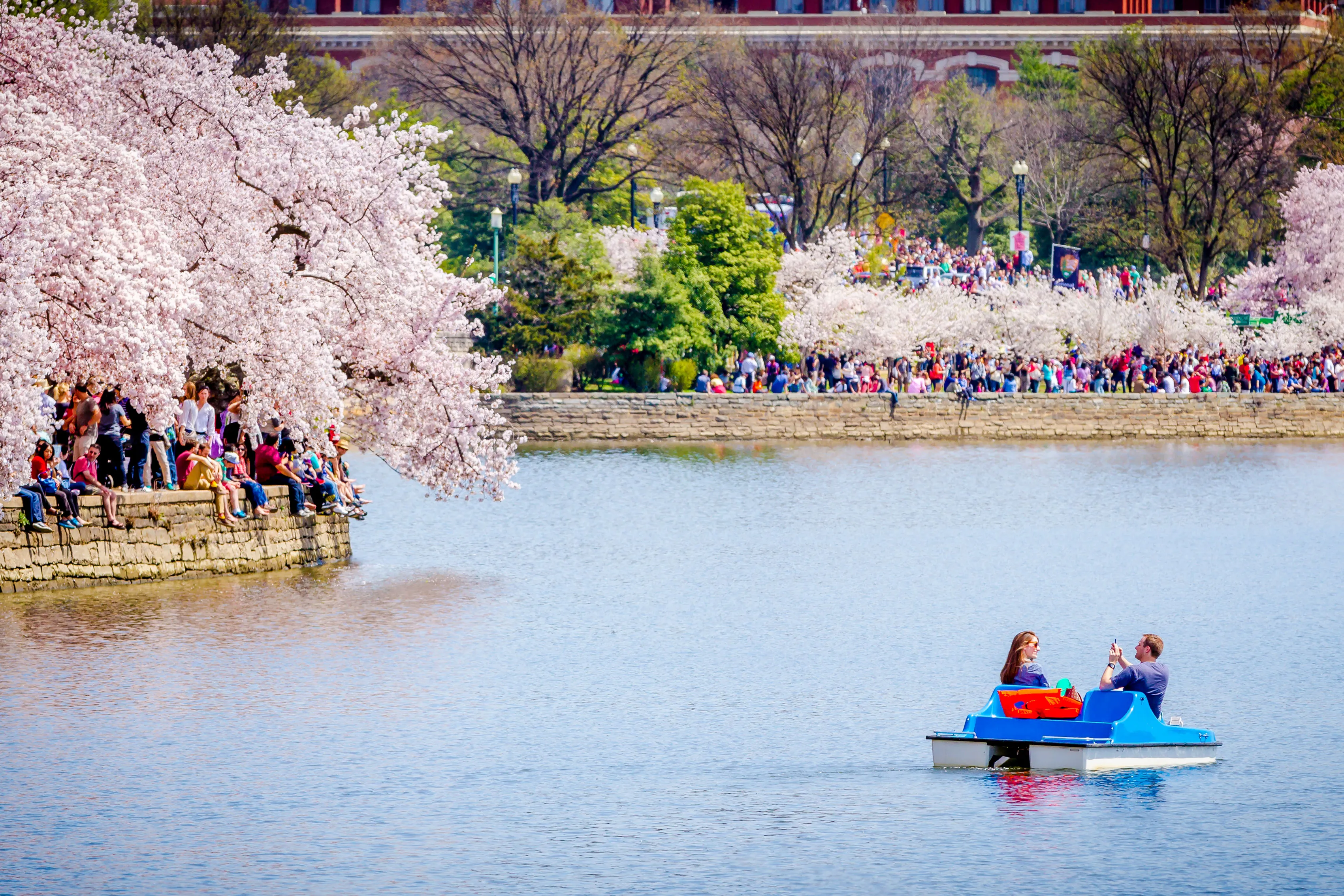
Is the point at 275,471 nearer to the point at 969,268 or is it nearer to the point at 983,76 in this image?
the point at 969,268

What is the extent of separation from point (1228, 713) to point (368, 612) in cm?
1298

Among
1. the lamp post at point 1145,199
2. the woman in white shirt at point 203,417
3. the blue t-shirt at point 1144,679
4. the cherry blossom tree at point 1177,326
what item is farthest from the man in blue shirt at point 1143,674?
the lamp post at point 1145,199

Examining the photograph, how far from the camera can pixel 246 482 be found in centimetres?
3134

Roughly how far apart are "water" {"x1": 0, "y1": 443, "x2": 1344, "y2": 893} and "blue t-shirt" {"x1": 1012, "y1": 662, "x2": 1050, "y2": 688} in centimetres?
96

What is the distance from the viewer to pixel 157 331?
29250 millimetres

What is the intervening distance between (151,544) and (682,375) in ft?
114

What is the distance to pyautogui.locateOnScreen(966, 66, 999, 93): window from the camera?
111 metres

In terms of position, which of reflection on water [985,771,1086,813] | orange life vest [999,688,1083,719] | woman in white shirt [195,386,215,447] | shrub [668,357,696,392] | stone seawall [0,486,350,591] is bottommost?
reflection on water [985,771,1086,813]

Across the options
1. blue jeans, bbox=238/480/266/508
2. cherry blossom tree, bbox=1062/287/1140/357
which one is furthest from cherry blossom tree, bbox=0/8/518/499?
cherry blossom tree, bbox=1062/287/1140/357

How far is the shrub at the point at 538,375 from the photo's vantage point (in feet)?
202

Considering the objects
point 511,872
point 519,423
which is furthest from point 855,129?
point 511,872

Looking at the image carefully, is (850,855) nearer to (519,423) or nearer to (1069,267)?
(519,423)

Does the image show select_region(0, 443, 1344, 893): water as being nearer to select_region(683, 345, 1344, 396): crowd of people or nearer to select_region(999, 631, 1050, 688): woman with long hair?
select_region(999, 631, 1050, 688): woman with long hair

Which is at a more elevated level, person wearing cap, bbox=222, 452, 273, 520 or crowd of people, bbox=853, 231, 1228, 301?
crowd of people, bbox=853, 231, 1228, 301
